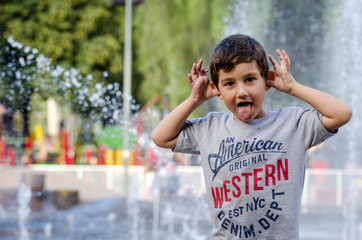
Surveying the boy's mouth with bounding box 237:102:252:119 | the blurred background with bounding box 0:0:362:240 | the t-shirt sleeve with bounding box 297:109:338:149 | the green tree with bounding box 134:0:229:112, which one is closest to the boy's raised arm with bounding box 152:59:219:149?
the boy's mouth with bounding box 237:102:252:119

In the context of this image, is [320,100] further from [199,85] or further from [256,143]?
[199,85]

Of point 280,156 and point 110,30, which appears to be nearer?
point 280,156

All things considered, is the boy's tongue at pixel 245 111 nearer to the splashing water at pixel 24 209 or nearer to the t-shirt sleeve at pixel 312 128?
the t-shirt sleeve at pixel 312 128

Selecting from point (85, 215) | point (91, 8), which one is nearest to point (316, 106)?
point (85, 215)

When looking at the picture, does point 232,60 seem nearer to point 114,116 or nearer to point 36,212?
point 114,116

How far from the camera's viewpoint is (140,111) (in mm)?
9758

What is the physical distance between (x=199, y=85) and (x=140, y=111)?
828 cm

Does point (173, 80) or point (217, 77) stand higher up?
point (173, 80)

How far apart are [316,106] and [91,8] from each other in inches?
769

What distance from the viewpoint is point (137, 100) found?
64.2 feet

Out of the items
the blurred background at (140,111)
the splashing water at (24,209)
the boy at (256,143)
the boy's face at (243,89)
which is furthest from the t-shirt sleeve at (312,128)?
the splashing water at (24,209)

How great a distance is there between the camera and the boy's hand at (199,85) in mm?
1513

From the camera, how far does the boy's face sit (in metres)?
1.42

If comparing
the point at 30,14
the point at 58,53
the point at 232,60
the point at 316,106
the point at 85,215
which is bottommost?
the point at 85,215
